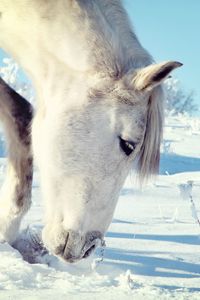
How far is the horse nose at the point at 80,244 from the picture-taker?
3.01 m

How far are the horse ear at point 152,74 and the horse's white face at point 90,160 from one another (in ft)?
0.18

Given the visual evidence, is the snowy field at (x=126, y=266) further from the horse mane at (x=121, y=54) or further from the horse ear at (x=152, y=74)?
the horse ear at (x=152, y=74)

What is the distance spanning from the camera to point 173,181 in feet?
32.7

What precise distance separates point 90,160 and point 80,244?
442 millimetres

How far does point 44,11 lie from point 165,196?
17.2 feet

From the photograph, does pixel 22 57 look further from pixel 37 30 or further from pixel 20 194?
pixel 20 194

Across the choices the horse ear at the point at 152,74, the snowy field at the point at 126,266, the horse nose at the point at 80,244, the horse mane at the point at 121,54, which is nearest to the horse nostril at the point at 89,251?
the horse nose at the point at 80,244

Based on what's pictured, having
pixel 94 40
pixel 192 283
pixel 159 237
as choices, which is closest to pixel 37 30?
pixel 94 40

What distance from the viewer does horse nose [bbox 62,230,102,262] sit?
118 inches

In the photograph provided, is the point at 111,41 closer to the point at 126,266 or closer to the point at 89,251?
the point at 89,251

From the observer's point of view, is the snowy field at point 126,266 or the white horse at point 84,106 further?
the snowy field at point 126,266

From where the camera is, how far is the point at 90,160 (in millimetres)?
3041

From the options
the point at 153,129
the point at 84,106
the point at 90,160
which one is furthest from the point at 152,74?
the point at 90,160

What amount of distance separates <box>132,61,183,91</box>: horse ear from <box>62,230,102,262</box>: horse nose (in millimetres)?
804
